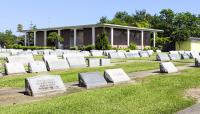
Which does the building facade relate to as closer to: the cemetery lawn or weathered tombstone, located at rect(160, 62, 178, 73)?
weathered tombstone, located at rect(160, 62, 178, 73)

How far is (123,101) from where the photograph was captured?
11.5 m

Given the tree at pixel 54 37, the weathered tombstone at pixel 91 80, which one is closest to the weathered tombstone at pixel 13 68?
the weathered tombstone at pixel 91 80

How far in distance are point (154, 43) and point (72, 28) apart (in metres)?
17.3

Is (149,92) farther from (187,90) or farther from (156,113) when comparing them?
(156,113)

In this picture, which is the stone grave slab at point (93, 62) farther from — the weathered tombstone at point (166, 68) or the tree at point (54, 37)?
the tree at point (54, 37)

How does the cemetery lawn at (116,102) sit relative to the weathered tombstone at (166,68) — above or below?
below

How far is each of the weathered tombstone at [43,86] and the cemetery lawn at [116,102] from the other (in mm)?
649

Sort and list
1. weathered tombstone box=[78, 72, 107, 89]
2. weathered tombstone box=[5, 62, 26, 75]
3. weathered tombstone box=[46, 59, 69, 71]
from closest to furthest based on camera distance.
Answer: weathered tombstone box=[78, 72, 107, 89] → weathered tombstone box=[5, 62, 26, 75] → weathered tombstone box=[46, 59, 69, 71]

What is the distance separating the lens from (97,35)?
7056 cm

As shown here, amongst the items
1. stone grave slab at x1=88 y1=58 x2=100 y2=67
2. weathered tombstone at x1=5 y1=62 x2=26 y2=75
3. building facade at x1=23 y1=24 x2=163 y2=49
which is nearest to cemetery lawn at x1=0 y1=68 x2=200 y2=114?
weathered tombstone at x1=5 y1=62 x2=26 y2=75

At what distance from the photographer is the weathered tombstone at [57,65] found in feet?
73.5

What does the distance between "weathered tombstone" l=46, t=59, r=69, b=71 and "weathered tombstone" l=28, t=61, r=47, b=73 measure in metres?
0.47

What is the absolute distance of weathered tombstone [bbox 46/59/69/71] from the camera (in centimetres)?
2240

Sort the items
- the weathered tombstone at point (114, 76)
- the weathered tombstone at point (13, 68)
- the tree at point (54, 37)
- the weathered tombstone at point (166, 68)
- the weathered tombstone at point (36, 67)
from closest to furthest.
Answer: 1. the weathered tombstone at point (114, 76)
2. the weathered tombstone at point (13, 68)
3. the weathered tombstone at point (36, 67)
4. the weathered tombstone at point (166, 68)
5. the tree at point (54, 37)
